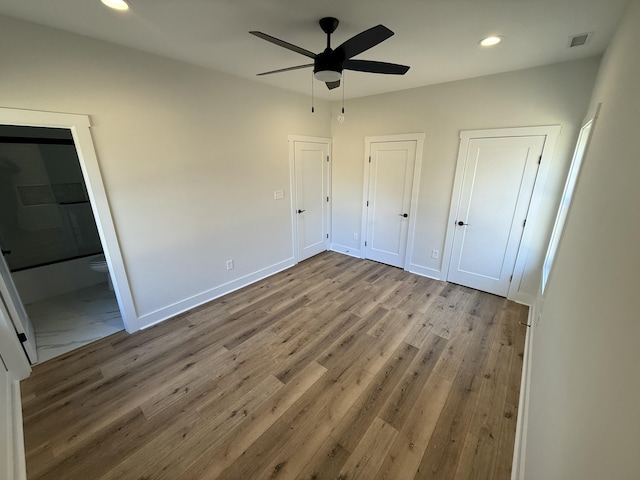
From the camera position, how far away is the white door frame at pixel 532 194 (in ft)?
9.00

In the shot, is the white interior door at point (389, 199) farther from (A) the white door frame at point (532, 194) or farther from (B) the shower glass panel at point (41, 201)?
(B) the shower glass panel at point (41, 201)

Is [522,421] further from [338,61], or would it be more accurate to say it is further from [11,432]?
[11,432]

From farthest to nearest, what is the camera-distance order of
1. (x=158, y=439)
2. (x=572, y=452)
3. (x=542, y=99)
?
(x=542, y=99) → (x=158, y=439) → (x=572, y=452)

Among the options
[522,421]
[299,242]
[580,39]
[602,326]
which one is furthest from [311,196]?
[602,326]

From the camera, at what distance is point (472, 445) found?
5.41 ft

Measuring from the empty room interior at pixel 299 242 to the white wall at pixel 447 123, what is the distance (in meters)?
0.03

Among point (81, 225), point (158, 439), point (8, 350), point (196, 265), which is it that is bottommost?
point (158, 439)

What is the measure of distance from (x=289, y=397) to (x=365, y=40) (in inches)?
100

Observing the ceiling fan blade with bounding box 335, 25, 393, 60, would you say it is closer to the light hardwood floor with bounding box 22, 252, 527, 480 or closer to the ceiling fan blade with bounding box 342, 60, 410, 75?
the ceiling fan blade with bounding box 342, 60, 410, 75

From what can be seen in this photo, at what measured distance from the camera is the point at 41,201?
3.54 metres

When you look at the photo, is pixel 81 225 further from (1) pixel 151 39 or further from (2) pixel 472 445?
(2) pixel 472 445

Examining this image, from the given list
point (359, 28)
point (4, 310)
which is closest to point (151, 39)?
point (359, 28)

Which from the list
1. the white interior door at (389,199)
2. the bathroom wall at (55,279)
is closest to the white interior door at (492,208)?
the white interior door at (389,199)

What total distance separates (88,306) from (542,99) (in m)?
5.80
